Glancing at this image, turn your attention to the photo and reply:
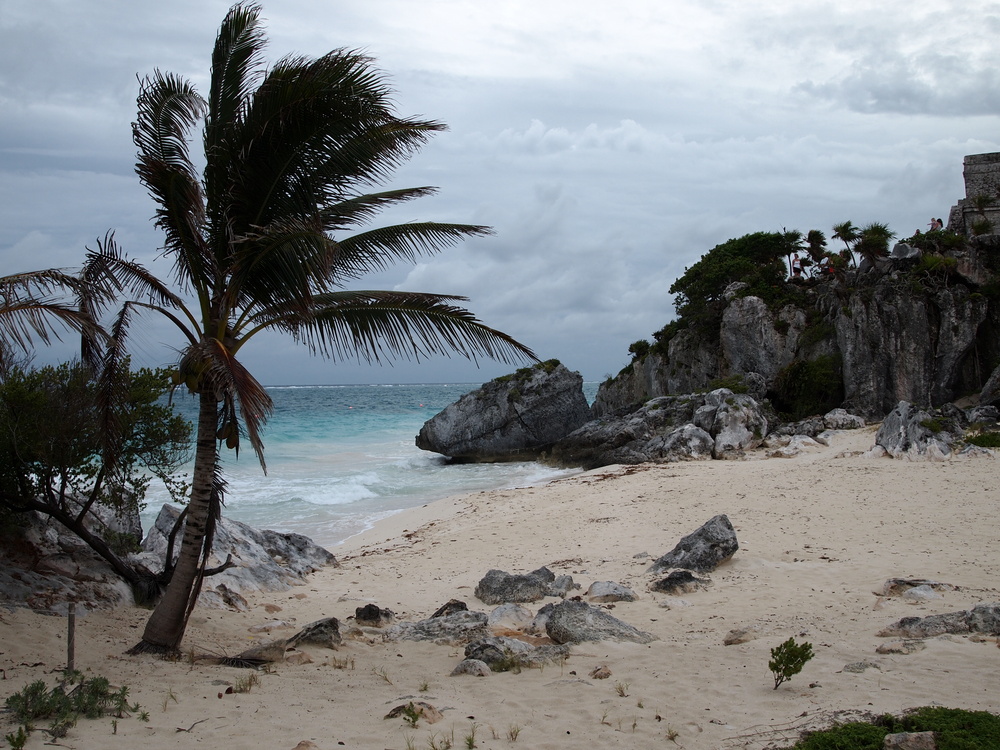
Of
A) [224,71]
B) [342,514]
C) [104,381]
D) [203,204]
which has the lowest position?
[342,514]

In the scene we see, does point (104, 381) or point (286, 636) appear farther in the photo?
point (286, 636)

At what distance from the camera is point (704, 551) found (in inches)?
354

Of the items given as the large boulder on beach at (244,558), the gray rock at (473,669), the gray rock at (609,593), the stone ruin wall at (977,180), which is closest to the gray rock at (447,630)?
the gray rock at (473,669)

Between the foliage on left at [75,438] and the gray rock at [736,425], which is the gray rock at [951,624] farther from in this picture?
the gray rock at [736,425]

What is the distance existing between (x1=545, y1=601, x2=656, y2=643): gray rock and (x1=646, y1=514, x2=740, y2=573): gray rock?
98.2 inches

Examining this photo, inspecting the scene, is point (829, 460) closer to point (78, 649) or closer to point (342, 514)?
point (342, 514)

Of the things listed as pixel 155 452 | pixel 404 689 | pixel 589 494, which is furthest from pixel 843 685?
pixel 589 494

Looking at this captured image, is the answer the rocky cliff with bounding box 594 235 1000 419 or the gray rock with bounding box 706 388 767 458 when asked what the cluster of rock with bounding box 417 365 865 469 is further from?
the rocky cliff with bounding box 594 235 1000 419

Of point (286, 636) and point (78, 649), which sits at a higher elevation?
point (78, 649)

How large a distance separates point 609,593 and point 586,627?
1634 millimetres

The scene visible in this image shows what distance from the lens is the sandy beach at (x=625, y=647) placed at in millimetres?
4414

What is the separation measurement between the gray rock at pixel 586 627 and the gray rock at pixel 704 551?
8.18 ft

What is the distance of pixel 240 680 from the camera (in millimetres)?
5363

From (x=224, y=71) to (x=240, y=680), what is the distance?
195 inches
